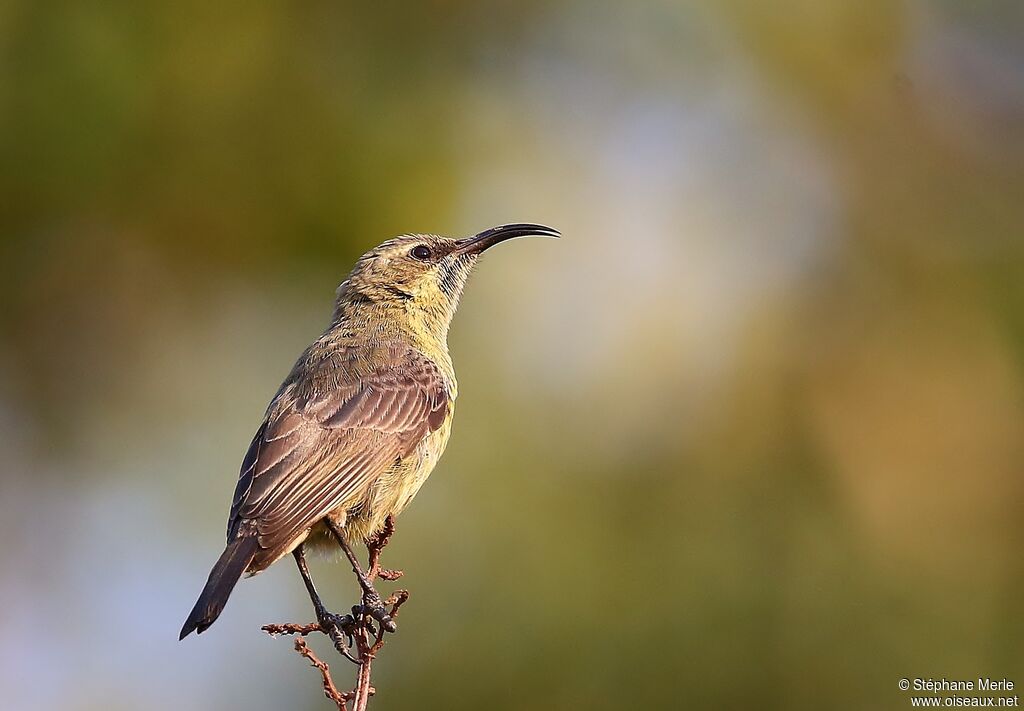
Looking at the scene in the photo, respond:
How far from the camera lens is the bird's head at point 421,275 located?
701cm

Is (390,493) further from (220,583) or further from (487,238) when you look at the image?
(487,238)

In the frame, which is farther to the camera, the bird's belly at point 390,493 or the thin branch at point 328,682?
the bird's belly at point 390,493

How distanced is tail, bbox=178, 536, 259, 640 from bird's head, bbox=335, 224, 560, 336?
6.39 ft

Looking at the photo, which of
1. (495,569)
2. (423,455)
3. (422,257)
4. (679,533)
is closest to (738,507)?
(679,533)

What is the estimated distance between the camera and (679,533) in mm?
9680

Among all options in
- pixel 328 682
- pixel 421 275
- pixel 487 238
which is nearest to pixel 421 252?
pixel 421 275

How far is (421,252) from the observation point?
23.6ft

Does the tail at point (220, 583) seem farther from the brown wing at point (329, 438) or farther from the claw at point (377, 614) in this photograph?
the claw at point (377, 614)

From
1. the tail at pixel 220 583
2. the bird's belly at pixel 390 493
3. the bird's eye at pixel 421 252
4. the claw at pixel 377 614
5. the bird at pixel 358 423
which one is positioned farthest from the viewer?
the bird's eye at pixel 421 252

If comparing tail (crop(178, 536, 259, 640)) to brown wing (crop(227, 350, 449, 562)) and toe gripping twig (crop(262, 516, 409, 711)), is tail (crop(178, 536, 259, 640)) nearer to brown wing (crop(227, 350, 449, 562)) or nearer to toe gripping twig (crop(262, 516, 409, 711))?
brown wing (crop(227, 350, 449, 562))

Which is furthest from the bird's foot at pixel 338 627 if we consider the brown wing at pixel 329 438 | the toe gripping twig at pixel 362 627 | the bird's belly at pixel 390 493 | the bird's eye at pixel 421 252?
the bird's eye at pixel 421 252

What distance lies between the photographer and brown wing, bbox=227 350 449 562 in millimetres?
5488

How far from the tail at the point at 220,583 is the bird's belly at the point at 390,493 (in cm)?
50

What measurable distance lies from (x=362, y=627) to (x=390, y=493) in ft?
3.54
